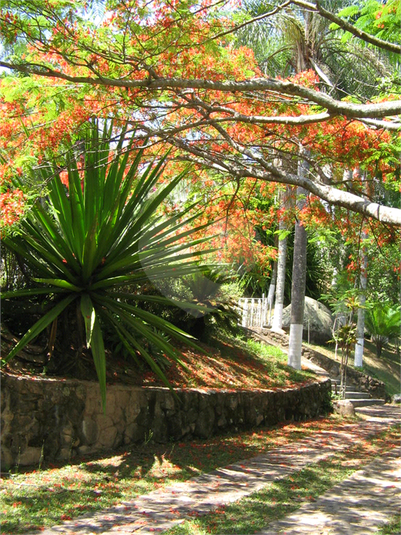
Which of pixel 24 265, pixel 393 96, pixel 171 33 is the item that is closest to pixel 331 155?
pixel 393 96

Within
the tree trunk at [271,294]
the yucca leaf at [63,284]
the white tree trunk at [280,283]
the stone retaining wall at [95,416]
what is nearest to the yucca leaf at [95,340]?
the yucca leaf at [63,284]

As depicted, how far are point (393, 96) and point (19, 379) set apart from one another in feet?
20.4

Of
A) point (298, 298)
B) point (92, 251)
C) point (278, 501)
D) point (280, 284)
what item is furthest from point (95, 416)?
point (280, 284)

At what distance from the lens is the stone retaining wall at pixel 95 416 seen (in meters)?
6.08

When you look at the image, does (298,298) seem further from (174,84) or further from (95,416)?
(174,84)

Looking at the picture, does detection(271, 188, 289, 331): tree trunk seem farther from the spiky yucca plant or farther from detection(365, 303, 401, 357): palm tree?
the spiky yucca plant

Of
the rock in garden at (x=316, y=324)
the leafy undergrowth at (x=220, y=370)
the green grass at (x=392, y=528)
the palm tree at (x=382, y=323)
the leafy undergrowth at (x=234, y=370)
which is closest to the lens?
the green grass at (x=392, y=528)

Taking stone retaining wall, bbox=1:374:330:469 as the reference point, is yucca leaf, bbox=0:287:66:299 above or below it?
above

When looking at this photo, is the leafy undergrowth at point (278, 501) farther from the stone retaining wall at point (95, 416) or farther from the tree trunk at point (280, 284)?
the tree trunk at point (280, 284)

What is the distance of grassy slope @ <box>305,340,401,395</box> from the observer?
20000 millimetres

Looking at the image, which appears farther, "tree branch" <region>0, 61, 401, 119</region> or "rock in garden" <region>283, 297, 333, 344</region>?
"rock in garden" <region>283, 297, 333, 344</region>

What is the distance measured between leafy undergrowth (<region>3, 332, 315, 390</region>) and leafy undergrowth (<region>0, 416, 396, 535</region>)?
3.09ft

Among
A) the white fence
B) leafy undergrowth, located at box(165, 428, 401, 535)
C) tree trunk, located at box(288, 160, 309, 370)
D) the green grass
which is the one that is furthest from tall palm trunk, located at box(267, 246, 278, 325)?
the green grass

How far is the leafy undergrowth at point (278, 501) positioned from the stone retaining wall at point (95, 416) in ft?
5.54
